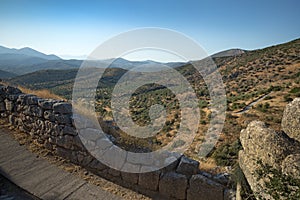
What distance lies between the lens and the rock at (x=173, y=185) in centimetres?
399

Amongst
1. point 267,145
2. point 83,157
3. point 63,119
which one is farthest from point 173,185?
point 63,119

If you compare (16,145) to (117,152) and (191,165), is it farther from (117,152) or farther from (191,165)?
(191,165)

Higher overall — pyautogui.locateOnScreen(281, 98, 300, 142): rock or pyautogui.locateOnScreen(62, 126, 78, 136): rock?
pyautogui.locateOnScreen(281, 98, 300, 142): rock

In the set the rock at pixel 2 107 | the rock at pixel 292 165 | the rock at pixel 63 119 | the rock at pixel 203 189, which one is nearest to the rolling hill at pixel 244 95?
the rock at pixel 203 189

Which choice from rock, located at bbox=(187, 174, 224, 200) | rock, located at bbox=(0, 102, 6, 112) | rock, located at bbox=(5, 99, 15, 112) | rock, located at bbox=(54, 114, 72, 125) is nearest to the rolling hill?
rock, located at bbox=(187, 174, 224, 200)

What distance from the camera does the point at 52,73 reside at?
7050 centimetres

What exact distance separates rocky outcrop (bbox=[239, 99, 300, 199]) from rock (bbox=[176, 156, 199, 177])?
1041 millimetres

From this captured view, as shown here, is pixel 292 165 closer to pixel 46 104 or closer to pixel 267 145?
pixel 267 145

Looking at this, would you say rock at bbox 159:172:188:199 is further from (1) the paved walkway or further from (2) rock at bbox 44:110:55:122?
(2) rock at bbox 44:110:55:122

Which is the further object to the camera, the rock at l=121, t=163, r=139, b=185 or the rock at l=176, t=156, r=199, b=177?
the rock at l=121, t=163, r=139, b=185

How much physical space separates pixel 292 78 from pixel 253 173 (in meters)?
28.7


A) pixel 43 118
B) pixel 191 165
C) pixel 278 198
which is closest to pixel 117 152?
pixel 191 165

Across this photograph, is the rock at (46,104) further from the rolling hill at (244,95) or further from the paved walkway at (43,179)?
the rolling hill at (244,95)

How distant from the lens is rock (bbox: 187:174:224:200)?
3734mm
